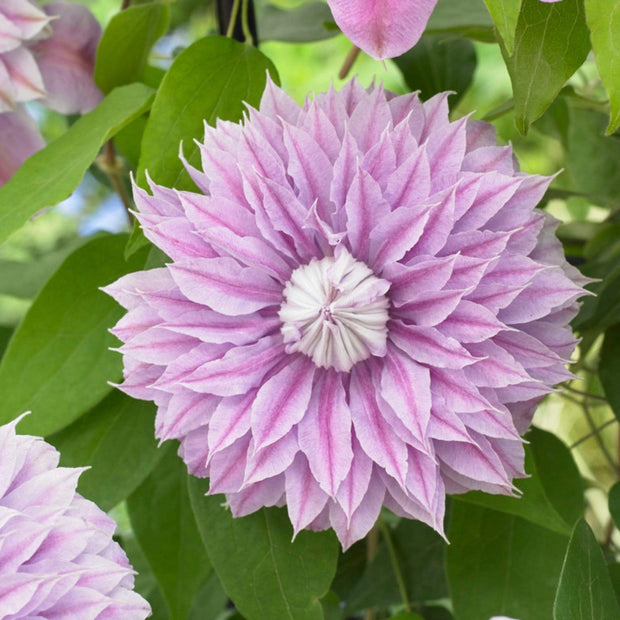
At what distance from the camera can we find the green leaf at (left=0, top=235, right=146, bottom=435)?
35 cm

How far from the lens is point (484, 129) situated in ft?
0.97

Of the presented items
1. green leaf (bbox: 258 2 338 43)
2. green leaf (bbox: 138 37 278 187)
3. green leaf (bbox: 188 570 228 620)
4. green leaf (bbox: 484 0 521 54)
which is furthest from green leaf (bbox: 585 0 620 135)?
green leaf (bbox: 188 570 228 620)

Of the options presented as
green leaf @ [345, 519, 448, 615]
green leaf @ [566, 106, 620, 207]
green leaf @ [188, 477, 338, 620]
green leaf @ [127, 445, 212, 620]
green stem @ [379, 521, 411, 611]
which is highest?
green leaf @ [188, 477, 338, 620]

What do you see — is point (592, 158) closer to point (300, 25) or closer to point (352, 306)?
point (300, 25)

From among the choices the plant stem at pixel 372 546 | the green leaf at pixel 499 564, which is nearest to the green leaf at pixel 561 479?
the green leaf at pixel 499 564

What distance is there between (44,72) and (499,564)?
10.8 inches

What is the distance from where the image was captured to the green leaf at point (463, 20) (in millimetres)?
385

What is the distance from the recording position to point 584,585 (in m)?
0.30

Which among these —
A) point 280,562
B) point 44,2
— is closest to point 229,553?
point 280,562

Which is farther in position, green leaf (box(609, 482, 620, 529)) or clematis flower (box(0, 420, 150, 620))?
green leaf (box(609, 482, 620, 529))

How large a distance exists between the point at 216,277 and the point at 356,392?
0.19ft

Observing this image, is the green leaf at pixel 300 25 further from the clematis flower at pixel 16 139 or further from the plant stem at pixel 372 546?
the plant stem at pixel 372 546

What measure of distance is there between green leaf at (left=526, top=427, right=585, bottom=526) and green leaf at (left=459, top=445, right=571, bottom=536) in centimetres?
5

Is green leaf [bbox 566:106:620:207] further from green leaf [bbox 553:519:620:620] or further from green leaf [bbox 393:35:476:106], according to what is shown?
green leaf [bbox 553:519:620:620]
